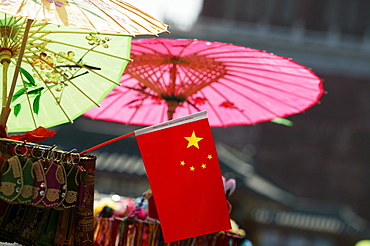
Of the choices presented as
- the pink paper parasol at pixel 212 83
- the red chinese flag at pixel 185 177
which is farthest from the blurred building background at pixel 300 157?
the red chinese flag at pixel 185 177

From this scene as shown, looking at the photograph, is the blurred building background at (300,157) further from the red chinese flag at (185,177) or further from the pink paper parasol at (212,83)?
the red chinese flag at (185,177)

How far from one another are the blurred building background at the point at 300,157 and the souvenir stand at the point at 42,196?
436 inches

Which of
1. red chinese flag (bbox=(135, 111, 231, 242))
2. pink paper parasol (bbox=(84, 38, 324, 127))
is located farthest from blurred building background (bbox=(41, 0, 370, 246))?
red chinese flag (bbox=(135, 111, 231, 242))

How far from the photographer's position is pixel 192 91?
3385 mm

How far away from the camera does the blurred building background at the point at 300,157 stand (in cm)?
1432

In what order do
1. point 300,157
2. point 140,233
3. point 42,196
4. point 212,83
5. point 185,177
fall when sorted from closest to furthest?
point 42,196, point 185,177, point 140,233, point 212,83, point 300,157

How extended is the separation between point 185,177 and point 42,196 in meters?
0.52

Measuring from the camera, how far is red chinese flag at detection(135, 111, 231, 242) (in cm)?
202

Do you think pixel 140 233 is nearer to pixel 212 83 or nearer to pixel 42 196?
pixel 42 196

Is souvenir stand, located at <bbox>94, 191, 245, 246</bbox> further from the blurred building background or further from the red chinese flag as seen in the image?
the blurred building background

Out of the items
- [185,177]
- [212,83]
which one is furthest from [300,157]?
[185,177]

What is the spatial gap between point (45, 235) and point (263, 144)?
14318 mm

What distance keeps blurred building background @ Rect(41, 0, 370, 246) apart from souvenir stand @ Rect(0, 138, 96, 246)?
11074 mm

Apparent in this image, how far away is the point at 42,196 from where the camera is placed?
6.01 ft
